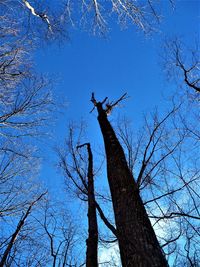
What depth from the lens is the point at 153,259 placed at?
2586 millimetres

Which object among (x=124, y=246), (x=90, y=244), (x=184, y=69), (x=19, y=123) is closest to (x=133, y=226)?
(x=124, y=246)

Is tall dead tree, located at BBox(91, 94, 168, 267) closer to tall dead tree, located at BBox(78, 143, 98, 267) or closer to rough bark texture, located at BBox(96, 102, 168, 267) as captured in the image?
rough bark texture, located at BBox(96, 102, 168, 267)

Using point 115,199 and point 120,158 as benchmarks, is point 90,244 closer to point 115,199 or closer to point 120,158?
point 115,199

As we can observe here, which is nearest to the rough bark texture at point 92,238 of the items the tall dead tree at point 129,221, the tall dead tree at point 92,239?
the tall dead tree at point 92,239

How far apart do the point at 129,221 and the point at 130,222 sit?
23 mm

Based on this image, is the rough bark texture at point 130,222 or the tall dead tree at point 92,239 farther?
the tall dead tree at point 92,239

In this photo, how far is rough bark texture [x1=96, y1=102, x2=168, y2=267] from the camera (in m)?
2.65

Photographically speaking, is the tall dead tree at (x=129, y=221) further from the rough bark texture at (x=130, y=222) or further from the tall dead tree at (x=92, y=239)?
the tall dead tree at (x=92, y=239)

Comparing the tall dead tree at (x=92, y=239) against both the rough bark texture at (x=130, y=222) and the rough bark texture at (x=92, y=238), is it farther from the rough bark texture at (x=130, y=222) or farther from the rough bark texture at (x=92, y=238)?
the rough bark texture at (x=130, y=222)

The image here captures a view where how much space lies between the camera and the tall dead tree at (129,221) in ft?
8.70

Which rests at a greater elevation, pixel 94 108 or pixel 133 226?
pixel 94 108

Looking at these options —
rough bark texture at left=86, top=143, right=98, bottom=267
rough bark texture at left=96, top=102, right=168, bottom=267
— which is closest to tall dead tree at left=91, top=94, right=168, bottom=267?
rough bark texture at left=96, top=102, right=168, bottom=267

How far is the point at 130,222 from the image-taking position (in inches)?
122

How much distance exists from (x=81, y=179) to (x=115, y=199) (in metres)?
4.63
